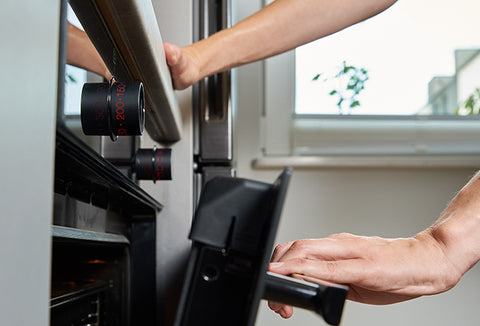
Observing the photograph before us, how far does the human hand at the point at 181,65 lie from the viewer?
0.52m

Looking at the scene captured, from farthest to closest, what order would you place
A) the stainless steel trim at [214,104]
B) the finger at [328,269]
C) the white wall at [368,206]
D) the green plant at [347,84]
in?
the green plant at [347,84] → the white wall at [368,206] → the stainless steel trim at [214,104] → the finger at [328,269]

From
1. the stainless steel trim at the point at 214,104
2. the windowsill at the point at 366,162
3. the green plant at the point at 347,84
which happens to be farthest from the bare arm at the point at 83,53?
the green plant at the point at 347,84

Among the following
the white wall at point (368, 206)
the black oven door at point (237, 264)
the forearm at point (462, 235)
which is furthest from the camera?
the white wall at point (368, 206)

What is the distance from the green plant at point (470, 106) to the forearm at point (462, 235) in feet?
3.22

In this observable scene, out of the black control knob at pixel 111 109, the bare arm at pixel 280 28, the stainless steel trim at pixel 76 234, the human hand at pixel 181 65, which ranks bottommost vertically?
the stainless steel trim at pixel 76 234

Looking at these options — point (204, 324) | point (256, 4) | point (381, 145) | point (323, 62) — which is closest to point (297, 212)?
point (381, 145)

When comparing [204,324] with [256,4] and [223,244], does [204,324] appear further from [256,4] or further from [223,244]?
[256,4]

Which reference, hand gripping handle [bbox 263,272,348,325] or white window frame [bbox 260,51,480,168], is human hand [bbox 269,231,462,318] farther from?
white window frame [bbox 260,51,480,168]

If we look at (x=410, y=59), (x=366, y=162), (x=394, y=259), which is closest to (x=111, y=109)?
(x=394, y=259)

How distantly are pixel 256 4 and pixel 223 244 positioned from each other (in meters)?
1.16

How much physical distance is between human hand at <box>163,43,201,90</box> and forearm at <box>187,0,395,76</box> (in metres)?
0.06

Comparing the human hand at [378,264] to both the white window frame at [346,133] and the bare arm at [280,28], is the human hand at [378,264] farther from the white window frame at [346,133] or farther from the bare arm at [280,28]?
the white window frame at [346,133]

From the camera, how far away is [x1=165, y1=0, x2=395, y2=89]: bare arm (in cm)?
67

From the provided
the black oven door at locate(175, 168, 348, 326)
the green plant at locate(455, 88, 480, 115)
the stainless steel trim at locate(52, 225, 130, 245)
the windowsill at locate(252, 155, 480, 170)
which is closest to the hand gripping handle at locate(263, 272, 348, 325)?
the black oven door at locate(175, 168, 348, 326)
